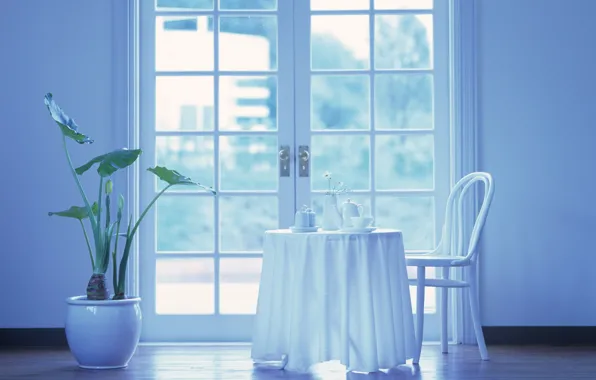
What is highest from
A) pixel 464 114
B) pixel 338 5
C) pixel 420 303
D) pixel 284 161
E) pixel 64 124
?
pixel 338 5

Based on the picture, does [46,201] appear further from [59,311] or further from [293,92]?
[293,92]

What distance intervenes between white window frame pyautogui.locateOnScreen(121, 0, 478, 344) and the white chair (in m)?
0.11

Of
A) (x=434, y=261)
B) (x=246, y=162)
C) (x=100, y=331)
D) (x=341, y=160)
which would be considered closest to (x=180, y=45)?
(x=246, y=162)

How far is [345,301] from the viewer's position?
11.8 ft

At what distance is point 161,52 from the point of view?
4789 millimetres

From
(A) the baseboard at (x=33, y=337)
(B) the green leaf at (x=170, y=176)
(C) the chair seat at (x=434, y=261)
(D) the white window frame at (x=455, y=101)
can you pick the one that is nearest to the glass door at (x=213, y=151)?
(D) the white window frame at (x=455, y=101)

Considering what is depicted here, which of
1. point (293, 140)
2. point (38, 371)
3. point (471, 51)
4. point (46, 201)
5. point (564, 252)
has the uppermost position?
point (471, 51)

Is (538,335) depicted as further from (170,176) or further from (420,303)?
(170,176)

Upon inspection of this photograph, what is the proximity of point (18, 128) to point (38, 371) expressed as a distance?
4.81 ft

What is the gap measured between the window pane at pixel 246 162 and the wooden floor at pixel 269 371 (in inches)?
35.6

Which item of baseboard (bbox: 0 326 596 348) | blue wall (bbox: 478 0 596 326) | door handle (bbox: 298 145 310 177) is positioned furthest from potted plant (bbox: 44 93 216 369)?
blue wall (bbox: 478 0 596 326)

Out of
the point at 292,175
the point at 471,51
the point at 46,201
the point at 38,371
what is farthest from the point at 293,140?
the point at 38,371

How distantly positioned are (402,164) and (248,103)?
93cm

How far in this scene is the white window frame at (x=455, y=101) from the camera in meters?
4.61
